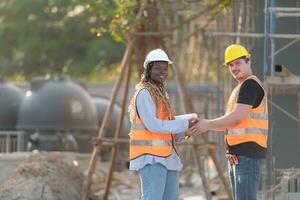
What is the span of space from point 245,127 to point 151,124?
2.84ft

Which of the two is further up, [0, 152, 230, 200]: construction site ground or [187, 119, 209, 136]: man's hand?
[187, 119, 209, 136]: man's hand

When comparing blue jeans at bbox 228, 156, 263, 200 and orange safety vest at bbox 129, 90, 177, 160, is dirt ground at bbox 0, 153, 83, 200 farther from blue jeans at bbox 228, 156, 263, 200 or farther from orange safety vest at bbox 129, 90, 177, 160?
blue jeans at bbox 228, 156, 263, 200

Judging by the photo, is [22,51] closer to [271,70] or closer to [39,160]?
[39,160]

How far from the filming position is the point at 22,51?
43062 millimetres

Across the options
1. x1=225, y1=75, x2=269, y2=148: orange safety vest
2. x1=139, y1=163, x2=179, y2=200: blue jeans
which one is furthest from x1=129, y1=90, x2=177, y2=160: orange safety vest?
x1=225, y1=75, x2=269, y2=148: orange safety vest

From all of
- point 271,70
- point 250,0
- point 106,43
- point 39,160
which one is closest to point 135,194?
point 39,160

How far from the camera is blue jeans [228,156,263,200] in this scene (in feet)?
26.7

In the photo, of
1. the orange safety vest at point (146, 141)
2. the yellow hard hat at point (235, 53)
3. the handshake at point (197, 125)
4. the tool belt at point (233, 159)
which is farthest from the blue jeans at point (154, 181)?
the yellow hard hat at point (235, 53)

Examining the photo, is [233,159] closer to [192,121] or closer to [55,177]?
[192,121]

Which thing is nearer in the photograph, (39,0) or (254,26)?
(254,26)

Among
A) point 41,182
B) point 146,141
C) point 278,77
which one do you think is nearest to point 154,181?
point 146,141

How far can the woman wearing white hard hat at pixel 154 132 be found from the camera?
327 inches

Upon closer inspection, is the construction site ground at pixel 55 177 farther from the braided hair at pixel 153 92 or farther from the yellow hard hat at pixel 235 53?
the yellow hard hat at pixel 235 53

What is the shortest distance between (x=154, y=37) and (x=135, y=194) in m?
3.72
